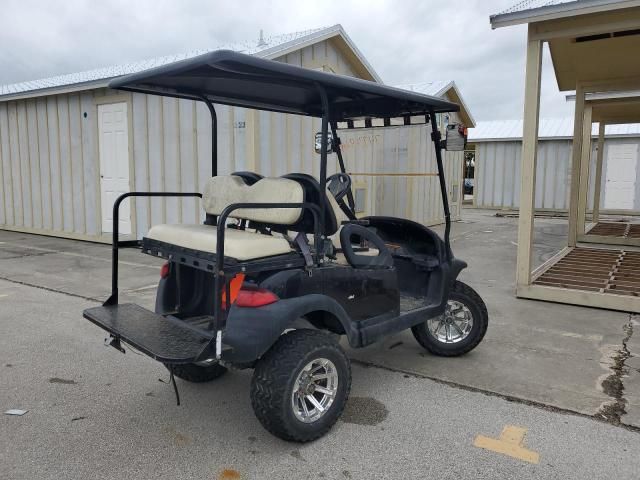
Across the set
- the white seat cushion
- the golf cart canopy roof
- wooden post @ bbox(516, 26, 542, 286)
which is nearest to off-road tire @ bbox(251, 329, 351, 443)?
the white seat cushion

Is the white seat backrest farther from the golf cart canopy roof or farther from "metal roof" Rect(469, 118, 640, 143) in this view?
"metal roof" Rect(469, 118, 640, 143)

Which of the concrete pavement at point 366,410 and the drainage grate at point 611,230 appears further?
the drainage grate at point 611,230

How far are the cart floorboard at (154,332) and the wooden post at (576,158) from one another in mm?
7255

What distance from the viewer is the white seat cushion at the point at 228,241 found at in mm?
2684

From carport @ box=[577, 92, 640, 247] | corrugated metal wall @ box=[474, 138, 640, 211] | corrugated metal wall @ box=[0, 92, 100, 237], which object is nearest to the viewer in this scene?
corrugated metal wall @ box=[0, 92, 100, 237]

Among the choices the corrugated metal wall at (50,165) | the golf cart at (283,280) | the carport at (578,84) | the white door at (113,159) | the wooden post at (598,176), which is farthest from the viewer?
the wooden post at (598,176)

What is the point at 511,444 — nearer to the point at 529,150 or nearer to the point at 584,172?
the point at 529,150

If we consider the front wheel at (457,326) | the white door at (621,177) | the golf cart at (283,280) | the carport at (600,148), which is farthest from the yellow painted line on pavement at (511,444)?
the white door at (621,177)

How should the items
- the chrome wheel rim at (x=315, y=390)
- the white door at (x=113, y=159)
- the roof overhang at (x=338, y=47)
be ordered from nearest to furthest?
the chrome wheel rim at (x=315, y=390)
the roof overhang at (x=338, y=47)
the white door at (x=113, y=159)

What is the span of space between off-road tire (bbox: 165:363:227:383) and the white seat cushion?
856mm

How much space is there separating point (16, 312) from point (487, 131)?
2064 centimetres

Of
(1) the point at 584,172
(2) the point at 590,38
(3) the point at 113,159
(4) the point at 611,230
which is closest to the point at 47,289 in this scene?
(3) the point at 113,159

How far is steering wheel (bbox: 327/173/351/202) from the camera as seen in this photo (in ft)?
11.0

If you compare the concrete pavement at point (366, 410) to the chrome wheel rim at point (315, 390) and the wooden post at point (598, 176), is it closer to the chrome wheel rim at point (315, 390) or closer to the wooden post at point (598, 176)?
the chrome wheel rim at point (315, 390)
